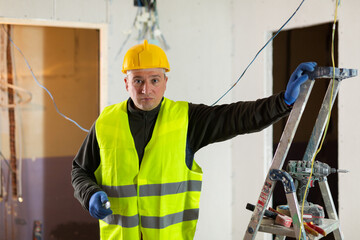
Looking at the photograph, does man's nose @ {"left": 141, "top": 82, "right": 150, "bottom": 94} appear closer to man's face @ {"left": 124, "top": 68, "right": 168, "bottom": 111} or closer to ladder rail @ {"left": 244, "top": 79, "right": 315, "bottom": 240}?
man's face @ {"left": 124, "top": 68, "right": 168, "bottom": 111}

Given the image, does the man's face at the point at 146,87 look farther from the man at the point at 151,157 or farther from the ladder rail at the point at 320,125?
the ladder rail at the point at 320,125

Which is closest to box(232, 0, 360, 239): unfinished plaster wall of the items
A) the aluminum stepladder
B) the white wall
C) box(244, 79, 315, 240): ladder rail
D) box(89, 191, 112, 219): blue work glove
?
the white wall

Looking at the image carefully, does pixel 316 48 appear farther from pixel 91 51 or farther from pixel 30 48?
pixel 30 48

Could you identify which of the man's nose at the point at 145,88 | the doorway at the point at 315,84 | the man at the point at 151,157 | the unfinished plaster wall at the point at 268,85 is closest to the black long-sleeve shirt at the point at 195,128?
the man at the point at 151,157

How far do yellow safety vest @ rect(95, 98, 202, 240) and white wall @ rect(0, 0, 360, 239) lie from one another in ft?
4.46

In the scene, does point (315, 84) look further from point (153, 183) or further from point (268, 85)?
point (153, 183)

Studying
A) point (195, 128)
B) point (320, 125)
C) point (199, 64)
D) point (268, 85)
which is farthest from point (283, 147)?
point (199, 64)

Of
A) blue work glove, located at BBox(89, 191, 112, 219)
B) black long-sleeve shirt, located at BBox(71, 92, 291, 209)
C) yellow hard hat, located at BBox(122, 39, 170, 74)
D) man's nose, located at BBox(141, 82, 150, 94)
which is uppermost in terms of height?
yellow hard hat, located at BBox(122, 39, 170, 74)

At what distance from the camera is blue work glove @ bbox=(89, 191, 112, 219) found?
73.8 inches

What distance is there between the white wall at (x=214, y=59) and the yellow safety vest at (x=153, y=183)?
4.46ft

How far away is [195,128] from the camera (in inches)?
81.2

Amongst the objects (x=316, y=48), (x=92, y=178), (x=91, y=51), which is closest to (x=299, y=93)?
(x=92, y=178)

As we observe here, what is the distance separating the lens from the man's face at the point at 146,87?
2.01 metres

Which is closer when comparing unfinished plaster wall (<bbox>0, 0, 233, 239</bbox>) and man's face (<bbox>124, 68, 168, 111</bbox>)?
A: man's face (<bbox>124, 68, 168, 111</bbox>)
